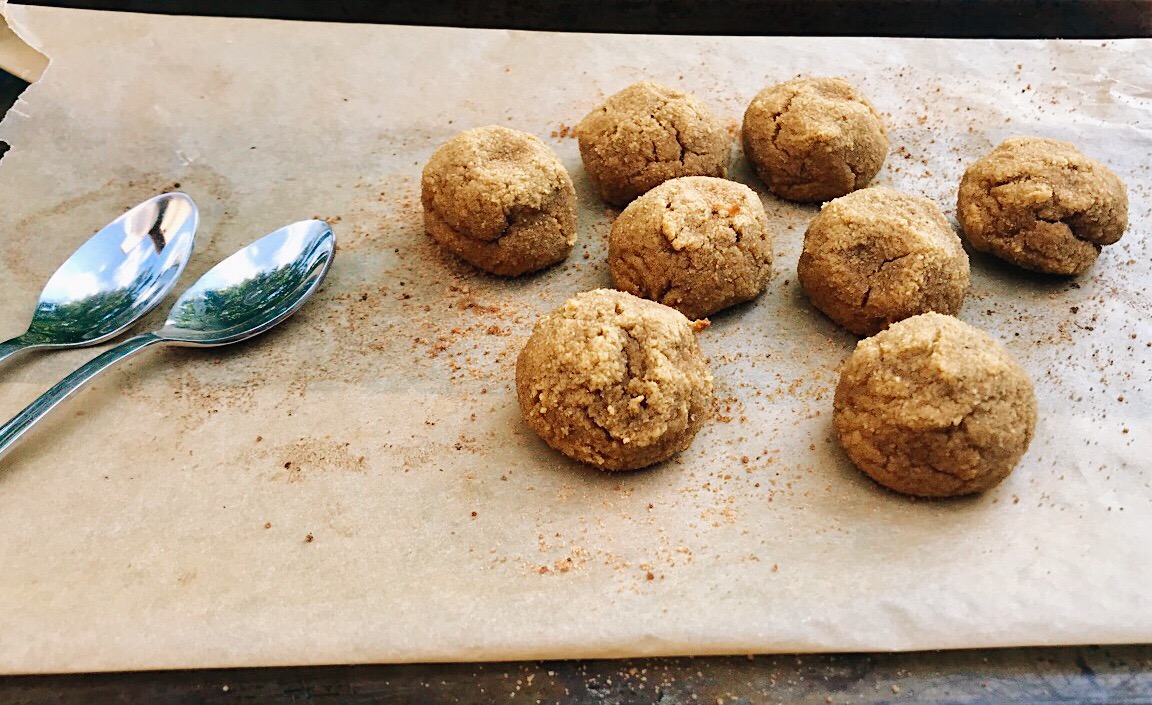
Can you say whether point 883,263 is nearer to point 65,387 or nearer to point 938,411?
point 938,411

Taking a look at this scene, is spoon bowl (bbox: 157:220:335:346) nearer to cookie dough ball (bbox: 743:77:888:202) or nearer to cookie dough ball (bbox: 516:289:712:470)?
cookie dough ball (bbox: 516:289:712:470)

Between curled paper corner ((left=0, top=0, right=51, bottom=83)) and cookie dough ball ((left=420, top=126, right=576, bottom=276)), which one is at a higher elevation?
curled paper corner ((left=0, top=0, right=51, bottom=83))

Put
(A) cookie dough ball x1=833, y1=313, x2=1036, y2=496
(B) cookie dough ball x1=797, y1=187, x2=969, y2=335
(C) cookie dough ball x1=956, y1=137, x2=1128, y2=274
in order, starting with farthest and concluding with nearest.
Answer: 1. (C) cookie dough ball x1=956, y1=137, x2=1128, y2=274
2. (B) cookie dough ball x1=797, y1=187, x2=969, y2=335
3. (A) cookie dough ball x1=833, y1=313, x2=1036, y2=496

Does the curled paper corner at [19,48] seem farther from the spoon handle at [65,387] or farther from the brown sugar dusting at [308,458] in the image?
the brown sugar dusting at [308,458]

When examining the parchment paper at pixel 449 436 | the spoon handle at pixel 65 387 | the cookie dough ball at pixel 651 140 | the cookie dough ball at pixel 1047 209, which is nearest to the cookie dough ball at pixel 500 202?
the parchment paper at pixel 449 436

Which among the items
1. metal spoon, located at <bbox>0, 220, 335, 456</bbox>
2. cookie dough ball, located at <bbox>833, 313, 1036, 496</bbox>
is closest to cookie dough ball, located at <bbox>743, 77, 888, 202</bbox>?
cookie dough ball, located at <bbox>833, 313, 1036, 496</bbox>

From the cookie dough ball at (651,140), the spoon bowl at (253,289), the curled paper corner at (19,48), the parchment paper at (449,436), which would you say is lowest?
the parchment paper at (449,436)

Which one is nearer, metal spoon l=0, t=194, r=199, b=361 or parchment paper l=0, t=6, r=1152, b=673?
parchment paper l=0, t=6, r=1152, b=673

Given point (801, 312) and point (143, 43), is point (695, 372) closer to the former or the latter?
point (801, 312)
